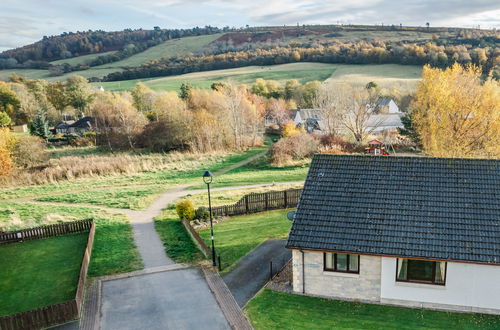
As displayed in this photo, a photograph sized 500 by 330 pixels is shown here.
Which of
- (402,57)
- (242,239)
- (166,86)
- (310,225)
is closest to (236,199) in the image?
(242,239)

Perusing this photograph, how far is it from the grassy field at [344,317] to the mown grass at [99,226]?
7739mm

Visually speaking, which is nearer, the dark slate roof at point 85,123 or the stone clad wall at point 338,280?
the stone clad wall at point 338,280

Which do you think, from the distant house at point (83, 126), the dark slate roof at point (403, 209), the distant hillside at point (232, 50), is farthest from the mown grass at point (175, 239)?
the distant hillside at point (232, 50)

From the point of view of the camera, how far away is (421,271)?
1379cm

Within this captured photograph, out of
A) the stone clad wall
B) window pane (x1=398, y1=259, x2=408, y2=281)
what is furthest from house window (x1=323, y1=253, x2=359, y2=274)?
window pane (x1=398, y1=259, x2=408, y2=281)

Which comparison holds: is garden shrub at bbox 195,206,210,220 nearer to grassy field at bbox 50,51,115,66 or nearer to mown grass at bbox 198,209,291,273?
mown grass at bbox 198,209,291,273

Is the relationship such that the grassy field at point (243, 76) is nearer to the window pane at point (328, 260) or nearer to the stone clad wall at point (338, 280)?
the stone clad wall at point (338, 280)

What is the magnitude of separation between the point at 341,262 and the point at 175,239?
35.4 ft

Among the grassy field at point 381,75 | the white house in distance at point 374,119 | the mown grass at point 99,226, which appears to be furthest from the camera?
the grassy field at point 381,75

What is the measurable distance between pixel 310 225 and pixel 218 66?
118 m

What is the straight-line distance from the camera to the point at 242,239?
20.8 m

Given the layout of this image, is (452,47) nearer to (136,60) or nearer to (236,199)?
(236,199)

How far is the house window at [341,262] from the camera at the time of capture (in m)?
14.4

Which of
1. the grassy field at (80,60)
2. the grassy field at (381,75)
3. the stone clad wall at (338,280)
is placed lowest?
the stone clad wall at (338,280)
